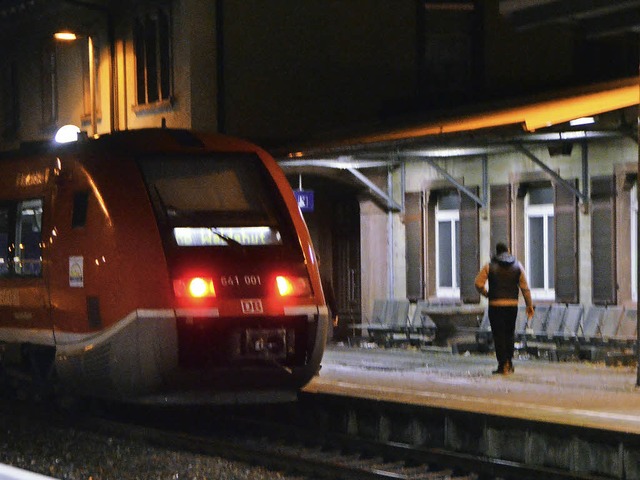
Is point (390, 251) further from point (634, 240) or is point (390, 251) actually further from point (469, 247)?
point (634, 240)

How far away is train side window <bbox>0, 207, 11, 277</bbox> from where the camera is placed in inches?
528

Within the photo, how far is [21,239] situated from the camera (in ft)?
43.1

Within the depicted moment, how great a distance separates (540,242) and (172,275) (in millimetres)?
8533

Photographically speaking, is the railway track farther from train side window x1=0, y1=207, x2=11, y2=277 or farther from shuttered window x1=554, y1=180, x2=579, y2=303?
shuttered window x1=554, y1=180, x2=579, y2=303

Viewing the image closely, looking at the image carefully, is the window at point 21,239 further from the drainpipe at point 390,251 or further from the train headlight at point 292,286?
the drainpipe at point 390,251

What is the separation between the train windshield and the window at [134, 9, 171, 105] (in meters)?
11.7

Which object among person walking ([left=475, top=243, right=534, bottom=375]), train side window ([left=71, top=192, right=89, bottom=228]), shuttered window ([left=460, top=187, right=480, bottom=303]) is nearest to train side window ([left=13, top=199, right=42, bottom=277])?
train side window ([left=71, top=192, right=89, bottom=228])

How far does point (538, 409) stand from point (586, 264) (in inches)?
253

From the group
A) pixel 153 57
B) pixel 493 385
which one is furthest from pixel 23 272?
pixel 153 57

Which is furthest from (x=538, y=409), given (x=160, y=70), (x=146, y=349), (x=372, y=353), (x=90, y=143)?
(x=160, y=70)

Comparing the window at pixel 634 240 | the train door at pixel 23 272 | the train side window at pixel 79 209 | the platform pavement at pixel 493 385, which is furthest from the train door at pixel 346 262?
the train side window at pixel 79 209

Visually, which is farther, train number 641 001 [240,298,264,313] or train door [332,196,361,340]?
train door [332,196,361,340]

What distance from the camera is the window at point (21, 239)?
503 inches

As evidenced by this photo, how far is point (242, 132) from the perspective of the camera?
76.6 feet
